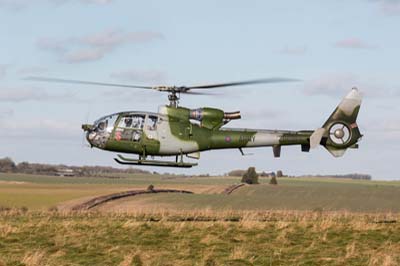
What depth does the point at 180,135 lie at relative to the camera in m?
36.4

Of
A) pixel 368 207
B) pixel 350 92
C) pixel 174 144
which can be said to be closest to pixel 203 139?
pixel 174 144

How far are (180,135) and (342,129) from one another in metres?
8.13

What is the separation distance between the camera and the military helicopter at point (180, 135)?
Result: 117ft

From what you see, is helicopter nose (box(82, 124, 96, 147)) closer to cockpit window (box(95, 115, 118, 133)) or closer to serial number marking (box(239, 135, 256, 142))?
cockpit window (box(95, 115, 118, 133))

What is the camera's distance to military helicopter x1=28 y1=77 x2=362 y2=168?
35.6 m

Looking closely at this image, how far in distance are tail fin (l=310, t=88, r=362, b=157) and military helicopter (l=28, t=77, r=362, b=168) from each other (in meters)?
0.05

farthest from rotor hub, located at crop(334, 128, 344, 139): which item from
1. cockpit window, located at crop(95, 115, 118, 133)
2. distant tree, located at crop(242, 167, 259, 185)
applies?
distant tree, located at crop(242, 167, 259, 185)

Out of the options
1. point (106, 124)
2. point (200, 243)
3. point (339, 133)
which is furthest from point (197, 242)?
point (339, 133)

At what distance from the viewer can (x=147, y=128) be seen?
3581cm

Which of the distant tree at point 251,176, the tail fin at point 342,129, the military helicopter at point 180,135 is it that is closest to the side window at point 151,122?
the military helicopter at point 180,135

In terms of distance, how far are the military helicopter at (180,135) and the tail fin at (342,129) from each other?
49mm

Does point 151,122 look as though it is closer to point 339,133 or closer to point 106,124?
point 106,124

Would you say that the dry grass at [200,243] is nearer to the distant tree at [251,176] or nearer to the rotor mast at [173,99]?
the rotor mast at [173,99]

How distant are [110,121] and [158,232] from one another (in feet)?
29.1
